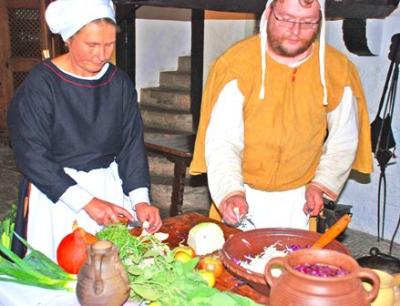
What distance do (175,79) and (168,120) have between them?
83 centimetres

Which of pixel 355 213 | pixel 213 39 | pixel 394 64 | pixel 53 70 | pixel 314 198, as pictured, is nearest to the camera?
pixel 53 70

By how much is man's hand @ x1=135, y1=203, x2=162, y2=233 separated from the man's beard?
89 cm

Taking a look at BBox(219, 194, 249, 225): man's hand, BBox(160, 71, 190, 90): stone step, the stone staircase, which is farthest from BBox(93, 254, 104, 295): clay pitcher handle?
BBox(160, 71, 190, 90): stone step

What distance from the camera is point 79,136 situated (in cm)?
245

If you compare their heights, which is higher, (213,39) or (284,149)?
(213,39)

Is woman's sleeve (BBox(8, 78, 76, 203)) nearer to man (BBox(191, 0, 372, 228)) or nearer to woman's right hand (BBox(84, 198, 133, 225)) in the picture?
woman's right hand (BBox(84, 198, 133, 225))

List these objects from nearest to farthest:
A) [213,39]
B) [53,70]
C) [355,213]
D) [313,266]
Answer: [313,266] < [53,70] < [355,213] < [213,39]

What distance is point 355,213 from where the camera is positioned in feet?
17.6

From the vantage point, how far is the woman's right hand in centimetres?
226

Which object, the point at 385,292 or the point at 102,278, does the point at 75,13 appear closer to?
the point at 102,278

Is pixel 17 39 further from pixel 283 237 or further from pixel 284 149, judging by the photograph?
pixel 283 237

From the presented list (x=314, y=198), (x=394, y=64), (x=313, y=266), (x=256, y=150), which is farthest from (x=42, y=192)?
(x=394, y=64)

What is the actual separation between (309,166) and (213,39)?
541 cm

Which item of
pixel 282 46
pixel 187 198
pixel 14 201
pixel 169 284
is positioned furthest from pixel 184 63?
pixel 169 284
